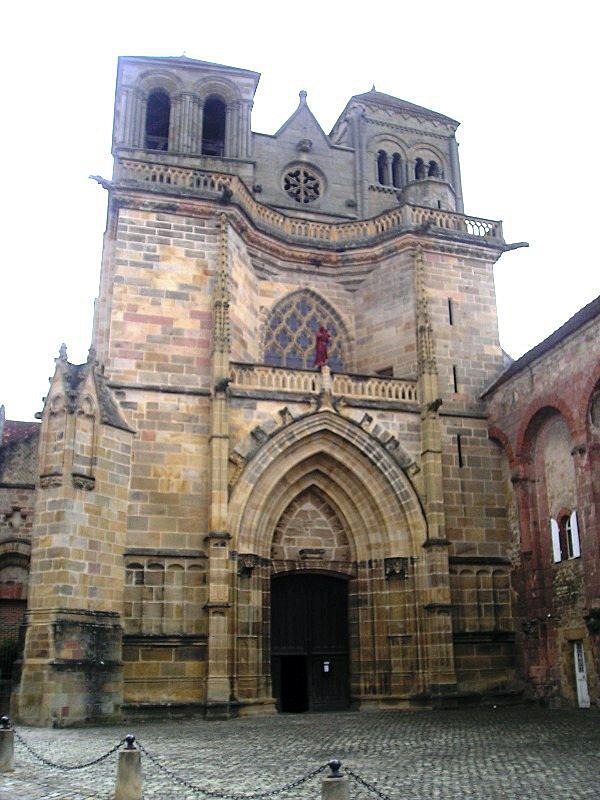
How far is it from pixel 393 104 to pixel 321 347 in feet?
34.6

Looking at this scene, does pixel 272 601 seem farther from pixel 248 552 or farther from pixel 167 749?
pixel 167 749

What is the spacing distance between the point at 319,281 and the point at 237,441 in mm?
6403

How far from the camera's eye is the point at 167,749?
36.8 feet

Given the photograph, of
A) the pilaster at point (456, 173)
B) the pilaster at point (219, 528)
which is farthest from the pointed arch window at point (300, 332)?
the pilaster at point (456, 173)

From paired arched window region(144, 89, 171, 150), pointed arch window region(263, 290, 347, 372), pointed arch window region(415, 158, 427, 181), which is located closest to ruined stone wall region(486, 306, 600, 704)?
pointed arch window region(263, 290, 347, 372)

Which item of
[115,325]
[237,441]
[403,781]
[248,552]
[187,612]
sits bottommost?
[403,781]

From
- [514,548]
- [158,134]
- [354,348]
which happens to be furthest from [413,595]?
[158,134]

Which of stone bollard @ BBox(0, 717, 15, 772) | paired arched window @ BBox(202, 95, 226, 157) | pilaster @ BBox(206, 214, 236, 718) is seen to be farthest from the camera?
paired arched window @ BBox(202, 95, 226, 157)

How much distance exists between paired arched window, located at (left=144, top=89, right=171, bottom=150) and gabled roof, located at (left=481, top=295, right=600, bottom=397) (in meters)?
11.1

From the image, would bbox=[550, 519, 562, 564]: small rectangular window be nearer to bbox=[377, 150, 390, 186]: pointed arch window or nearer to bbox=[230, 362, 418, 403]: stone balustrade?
bbox=[230, 362, 418, 403]: stone balustrade

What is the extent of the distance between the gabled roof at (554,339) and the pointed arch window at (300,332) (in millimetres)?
4129

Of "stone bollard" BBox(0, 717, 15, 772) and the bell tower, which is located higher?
the bell tower

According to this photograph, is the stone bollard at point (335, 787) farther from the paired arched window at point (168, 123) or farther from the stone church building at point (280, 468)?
the paired arched window at point (168, 123)

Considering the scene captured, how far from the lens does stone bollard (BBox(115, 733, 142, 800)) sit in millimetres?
7402
